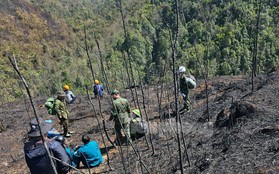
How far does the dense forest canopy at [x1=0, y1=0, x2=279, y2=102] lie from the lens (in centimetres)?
2378

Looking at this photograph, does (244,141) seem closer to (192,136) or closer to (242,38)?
(192,136)

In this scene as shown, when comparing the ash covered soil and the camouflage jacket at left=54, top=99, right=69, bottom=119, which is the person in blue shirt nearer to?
the ash covered soil

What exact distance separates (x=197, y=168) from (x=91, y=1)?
51.5 m

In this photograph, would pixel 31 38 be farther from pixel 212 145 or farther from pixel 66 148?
pixel 212 145

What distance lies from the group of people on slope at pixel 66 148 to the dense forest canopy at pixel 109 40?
11.2 m

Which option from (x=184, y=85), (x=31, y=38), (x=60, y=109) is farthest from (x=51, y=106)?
(x=31, y=38)

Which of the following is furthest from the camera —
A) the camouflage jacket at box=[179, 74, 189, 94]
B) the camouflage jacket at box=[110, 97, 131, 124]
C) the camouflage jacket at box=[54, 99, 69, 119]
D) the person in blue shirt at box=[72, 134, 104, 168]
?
the camouflage jacket at box=[179, 74, 189, 94]

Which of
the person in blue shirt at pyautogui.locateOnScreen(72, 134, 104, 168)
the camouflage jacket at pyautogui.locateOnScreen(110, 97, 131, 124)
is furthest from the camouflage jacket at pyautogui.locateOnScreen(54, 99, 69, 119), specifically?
the person in blue shirt at pyautogui.locateOnScreen(72, 134, 104, 168)

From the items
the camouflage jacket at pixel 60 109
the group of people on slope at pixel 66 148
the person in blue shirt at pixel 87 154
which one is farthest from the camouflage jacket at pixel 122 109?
the camouflage jacket at pixel 60 109

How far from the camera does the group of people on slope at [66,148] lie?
336 centimetres

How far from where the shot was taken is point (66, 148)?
202 inches

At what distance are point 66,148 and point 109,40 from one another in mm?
38306

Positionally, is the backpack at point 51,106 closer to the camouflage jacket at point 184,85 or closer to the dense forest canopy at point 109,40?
the camouflage jacket at point 184,85

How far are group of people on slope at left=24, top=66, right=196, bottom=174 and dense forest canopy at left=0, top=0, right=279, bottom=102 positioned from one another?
11.2 meters
